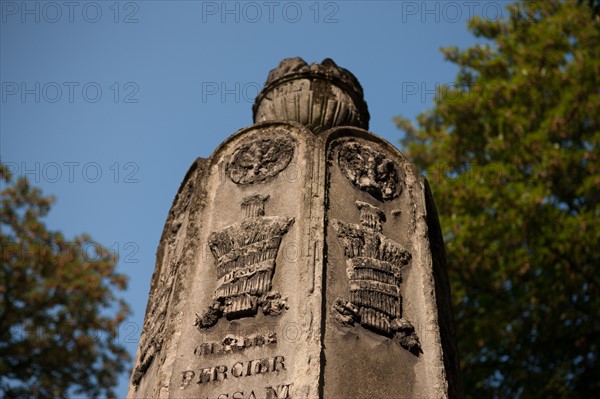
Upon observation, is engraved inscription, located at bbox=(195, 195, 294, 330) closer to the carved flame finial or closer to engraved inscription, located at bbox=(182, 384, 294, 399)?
engraved inscription, located at bbox=(182, 384, 294, 399)

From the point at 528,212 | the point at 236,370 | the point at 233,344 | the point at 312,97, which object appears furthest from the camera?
the point at 528,212

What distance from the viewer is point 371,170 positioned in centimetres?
559

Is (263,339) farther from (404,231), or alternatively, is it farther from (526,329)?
(526,329)

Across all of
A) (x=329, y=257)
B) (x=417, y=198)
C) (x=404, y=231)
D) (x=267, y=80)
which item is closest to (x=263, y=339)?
(x=329, y=257)

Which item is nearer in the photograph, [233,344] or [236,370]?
[236,370]

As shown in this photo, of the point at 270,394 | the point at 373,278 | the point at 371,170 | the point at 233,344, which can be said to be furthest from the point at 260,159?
the point at 270,394

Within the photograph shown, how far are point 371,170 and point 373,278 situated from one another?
109 cm

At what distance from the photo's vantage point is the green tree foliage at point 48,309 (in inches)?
460

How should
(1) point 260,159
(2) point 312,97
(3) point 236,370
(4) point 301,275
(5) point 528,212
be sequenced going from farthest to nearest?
(5) point 528,212 < (2) point 312,97 < (1) point 260,159 < (4) point 301,275 < (3) point 236,370

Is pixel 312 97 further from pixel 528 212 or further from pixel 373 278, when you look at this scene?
pixel 528 212

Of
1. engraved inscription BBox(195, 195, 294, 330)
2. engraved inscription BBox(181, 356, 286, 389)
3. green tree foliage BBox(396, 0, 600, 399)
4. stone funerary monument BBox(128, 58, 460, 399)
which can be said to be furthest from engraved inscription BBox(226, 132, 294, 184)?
green tree foliage BBox(396, 0, 600, 399)

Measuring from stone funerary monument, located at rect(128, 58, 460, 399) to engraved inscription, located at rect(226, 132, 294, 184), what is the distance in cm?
1

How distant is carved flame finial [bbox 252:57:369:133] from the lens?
6168mm

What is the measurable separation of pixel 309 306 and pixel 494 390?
21.2ft
